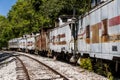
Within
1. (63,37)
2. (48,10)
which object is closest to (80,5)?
(48,10)

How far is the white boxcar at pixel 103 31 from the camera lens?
40.8ft

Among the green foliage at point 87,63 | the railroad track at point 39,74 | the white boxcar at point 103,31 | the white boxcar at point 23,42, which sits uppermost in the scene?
the white boxcar at point 23,42

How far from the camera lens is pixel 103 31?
46.5 ft

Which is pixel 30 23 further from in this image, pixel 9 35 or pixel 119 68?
pixel 119 68

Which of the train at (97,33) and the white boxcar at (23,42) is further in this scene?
the white boxcar at (23,42)

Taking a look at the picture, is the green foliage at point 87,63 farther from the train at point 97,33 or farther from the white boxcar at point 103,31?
the white boxcar at point 103,31

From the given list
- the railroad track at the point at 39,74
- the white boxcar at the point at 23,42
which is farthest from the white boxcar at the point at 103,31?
the white boxcar at the point at 23,42

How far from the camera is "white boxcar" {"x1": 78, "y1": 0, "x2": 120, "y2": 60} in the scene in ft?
40.8

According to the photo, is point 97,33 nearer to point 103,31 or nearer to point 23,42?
point 103,31

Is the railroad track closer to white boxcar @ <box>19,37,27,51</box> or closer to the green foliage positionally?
the green foliage

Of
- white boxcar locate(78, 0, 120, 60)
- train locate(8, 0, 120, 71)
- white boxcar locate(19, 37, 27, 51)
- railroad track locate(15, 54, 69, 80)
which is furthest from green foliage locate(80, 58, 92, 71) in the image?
white boxcar locate(19, 37, 27, 51)

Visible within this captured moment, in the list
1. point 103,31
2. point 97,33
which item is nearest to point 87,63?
point 97,33

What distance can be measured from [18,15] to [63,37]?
80.9m

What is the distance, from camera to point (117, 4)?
1217 centimetres
